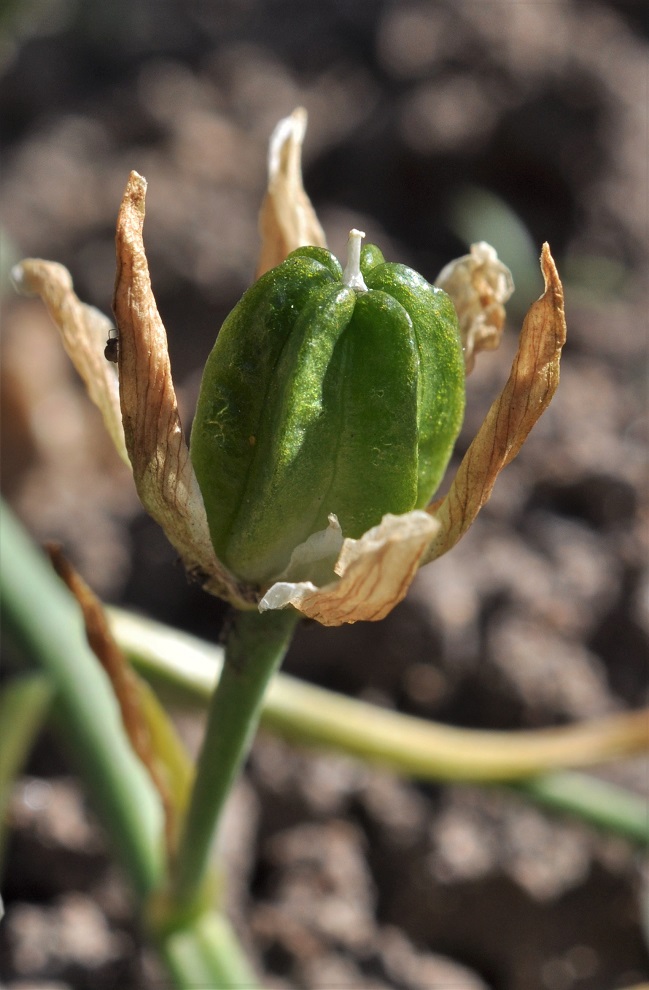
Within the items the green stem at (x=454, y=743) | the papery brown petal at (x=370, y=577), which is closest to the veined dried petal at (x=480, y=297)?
the papery brown petal at (x=370, y=577)

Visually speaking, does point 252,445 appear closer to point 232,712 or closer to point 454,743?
point 232,712

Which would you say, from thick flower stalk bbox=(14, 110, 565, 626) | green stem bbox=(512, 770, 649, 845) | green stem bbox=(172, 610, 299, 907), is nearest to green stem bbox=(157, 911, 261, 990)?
green stem bbox=(172, 610, 299, 907)

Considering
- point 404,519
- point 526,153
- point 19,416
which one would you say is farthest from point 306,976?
point 526,153

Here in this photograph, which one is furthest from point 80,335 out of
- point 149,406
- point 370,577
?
point 370,577

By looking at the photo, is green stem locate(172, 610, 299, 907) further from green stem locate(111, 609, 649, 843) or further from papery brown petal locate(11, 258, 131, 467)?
green stem locate(111, 609, 649, 843)

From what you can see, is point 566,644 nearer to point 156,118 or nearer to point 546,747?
point 546,747

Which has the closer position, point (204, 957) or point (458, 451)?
point (204, 957)
